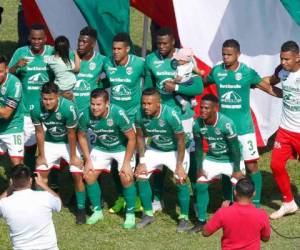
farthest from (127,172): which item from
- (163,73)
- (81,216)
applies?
(163,73)

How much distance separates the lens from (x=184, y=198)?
1015 cm

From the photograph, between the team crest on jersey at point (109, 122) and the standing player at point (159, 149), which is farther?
the team crest on jersey at point (109, 122)

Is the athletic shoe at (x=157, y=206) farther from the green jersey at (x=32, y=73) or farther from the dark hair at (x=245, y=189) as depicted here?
the dark hair at (x=245, y=189)

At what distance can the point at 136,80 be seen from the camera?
10.6 metres

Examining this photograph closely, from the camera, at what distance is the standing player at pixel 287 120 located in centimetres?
1008

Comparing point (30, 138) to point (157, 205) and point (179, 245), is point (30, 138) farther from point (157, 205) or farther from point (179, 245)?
point (179, 245)

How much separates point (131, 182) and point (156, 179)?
0.61m

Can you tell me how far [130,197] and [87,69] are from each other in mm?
1609

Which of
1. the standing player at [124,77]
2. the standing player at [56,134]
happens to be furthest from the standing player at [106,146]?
the standing player at [124,77]

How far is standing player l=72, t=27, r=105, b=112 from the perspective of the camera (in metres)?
10.7

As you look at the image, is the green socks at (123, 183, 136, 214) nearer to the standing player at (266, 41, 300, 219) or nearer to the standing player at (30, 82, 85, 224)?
the standing player at (30, 82, 85, 224)

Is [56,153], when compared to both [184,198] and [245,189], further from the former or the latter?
[245,189]

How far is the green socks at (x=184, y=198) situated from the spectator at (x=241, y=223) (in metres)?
2.49

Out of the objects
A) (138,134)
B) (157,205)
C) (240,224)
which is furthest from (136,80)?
(240,224)
